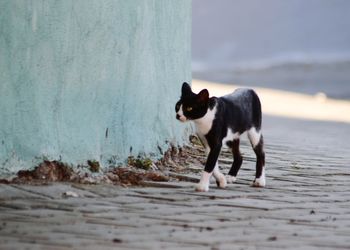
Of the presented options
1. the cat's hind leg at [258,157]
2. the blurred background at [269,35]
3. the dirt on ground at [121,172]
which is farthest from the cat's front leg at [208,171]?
the blurred background at [269,35]

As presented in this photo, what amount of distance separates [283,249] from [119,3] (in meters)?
2.37

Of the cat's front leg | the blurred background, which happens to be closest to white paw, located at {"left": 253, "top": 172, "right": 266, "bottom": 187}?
the cat's front leg

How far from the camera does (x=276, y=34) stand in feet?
74.4

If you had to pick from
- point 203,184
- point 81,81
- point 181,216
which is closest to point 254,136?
point 203,184

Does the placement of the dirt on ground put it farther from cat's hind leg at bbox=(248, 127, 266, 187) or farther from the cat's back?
the cat's back

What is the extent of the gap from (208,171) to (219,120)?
0.32 metres

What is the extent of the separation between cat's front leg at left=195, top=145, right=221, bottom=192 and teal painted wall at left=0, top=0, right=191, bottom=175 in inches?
25.1

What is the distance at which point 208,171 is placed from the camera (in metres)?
5.72

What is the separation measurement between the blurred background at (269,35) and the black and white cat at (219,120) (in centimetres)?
1427

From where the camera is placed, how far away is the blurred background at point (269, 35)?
21328mm

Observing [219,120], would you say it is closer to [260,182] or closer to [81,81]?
[260,182]

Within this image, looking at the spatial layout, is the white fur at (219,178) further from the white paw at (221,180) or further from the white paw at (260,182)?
the white paw at (260,182)

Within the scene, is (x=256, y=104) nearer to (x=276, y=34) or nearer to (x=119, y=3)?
(x=119, y=3)

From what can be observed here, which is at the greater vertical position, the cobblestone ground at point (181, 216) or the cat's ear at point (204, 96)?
the cat's ear at point (204, 96)
